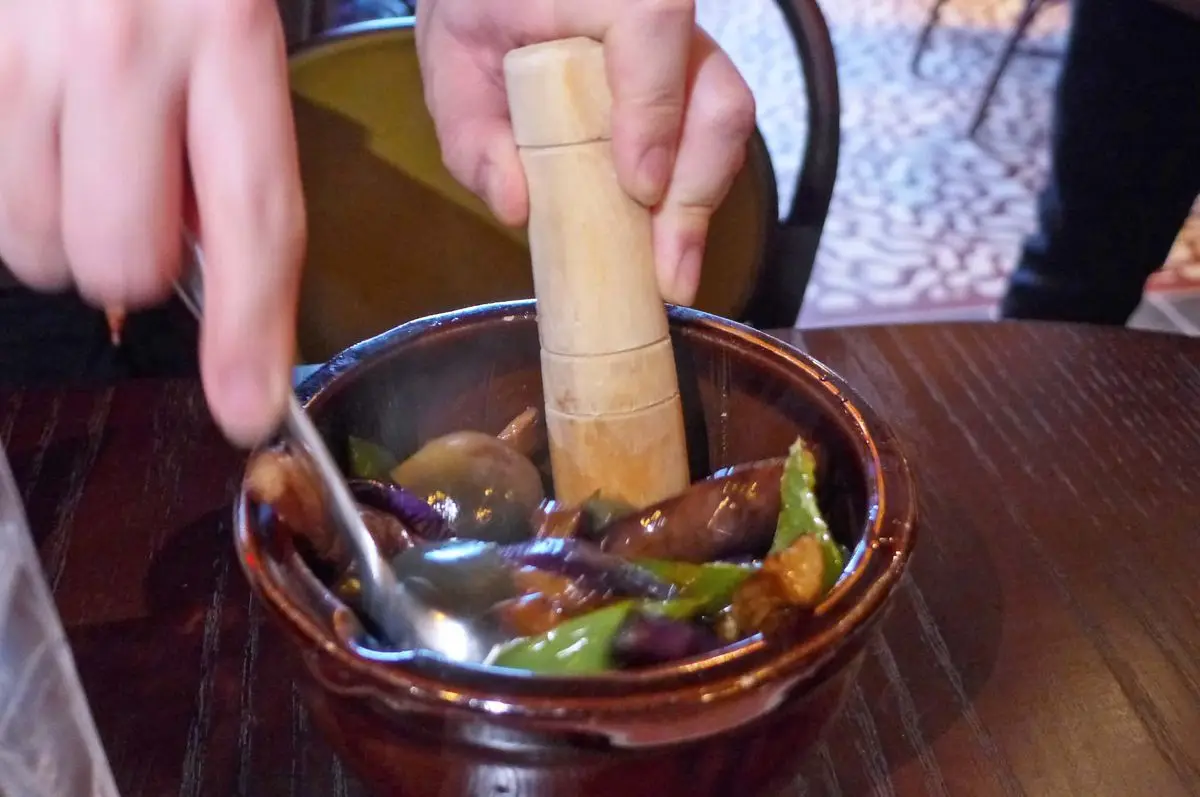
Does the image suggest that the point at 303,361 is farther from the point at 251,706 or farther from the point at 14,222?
the point at 14,222

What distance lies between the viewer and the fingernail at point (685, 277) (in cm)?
65

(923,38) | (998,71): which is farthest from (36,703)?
(923,38)

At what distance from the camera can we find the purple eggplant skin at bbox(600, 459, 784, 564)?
574 millimetres

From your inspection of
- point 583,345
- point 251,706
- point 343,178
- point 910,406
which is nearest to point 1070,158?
point 910,406

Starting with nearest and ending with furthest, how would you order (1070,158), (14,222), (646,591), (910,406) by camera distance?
1. (14,222)
2. (646,591)
3. (910,406)
4. (1070,158)

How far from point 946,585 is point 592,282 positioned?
0.31 meters

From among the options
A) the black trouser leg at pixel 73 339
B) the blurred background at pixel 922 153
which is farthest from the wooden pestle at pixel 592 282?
the blurred background at pixel 922 153

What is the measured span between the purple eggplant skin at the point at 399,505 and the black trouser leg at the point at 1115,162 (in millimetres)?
1285

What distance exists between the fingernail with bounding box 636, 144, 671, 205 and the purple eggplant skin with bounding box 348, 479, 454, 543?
21 centimetres

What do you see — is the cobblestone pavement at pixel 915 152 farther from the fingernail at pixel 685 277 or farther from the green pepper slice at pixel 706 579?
the green pepper slice at pixel 706 579

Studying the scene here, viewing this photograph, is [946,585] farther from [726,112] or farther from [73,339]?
[73,339]

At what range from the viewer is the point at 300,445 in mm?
508

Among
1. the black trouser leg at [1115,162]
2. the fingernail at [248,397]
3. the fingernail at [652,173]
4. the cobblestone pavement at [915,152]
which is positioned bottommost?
the cobblestone pavement at [915,152]

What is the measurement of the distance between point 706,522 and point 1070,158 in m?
1.28
